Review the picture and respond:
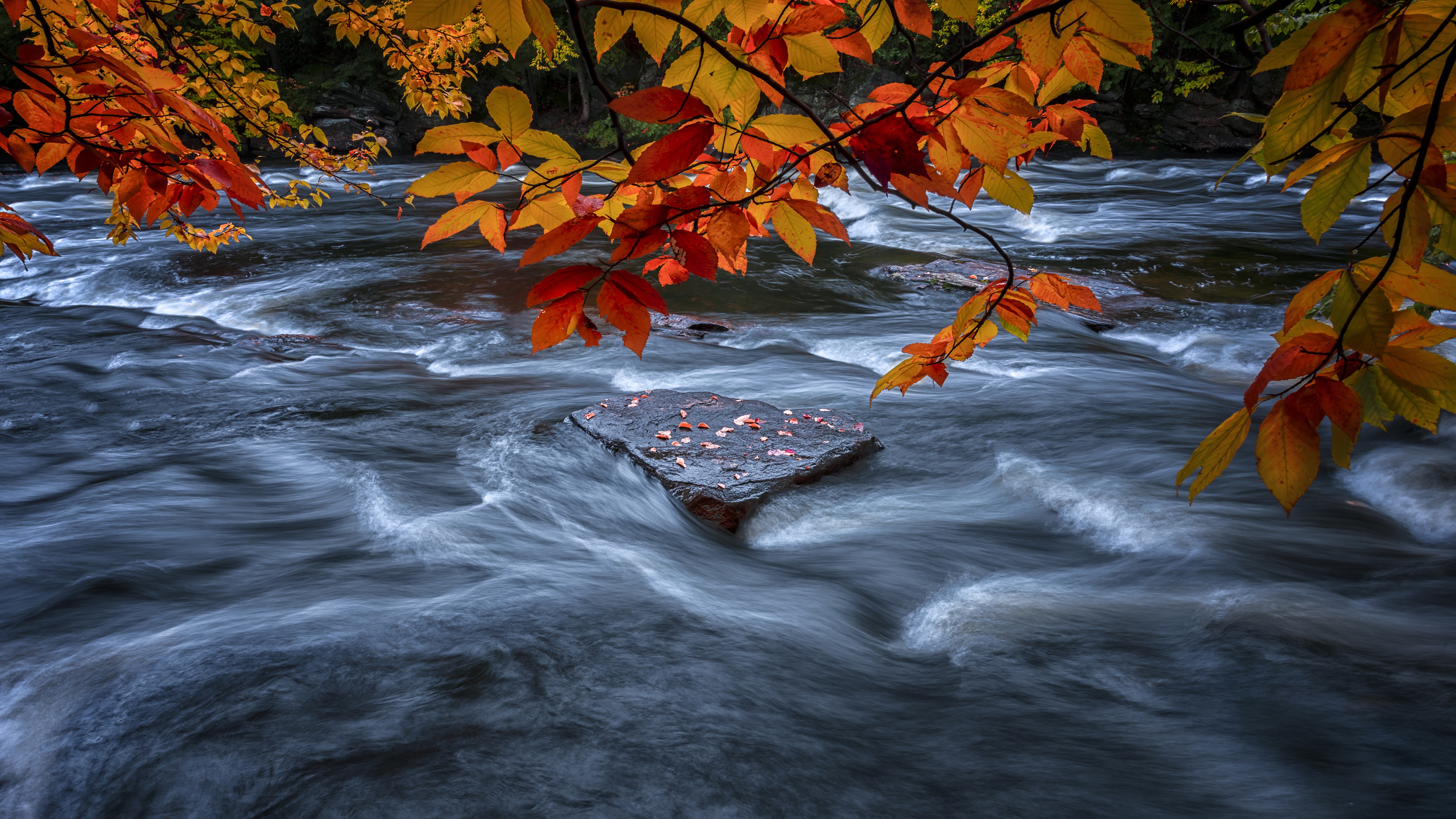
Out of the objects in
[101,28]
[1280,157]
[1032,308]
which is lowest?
[1032,308]

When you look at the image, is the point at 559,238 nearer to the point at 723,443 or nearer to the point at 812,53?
the point at 812,53

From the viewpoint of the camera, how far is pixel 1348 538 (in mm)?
3551

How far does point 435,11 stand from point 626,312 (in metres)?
0.44

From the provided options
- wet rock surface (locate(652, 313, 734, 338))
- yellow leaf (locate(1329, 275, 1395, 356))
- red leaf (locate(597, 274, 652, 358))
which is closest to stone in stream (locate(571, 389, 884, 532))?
wet rock surface (locate(652, 313, 734, 338))

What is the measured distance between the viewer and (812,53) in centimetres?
111

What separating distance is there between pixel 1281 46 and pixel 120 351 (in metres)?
7.66

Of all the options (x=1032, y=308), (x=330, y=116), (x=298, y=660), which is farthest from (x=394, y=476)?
(x=330, y=116)

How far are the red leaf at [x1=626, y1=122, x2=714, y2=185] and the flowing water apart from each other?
1.49 metres

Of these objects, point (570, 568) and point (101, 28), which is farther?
point (570, 568)

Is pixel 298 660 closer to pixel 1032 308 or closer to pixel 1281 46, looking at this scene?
pixel 1032 308

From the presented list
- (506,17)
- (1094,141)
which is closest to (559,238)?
(506,17)

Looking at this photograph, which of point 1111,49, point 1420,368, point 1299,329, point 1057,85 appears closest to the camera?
point 1420,368

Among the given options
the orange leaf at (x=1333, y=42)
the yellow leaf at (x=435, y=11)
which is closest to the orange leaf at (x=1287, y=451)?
the orange leaf at (x=1333, y=42)

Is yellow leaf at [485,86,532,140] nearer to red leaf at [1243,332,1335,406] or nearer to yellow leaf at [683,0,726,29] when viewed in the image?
yellow leaf at [683,0,726,29]
